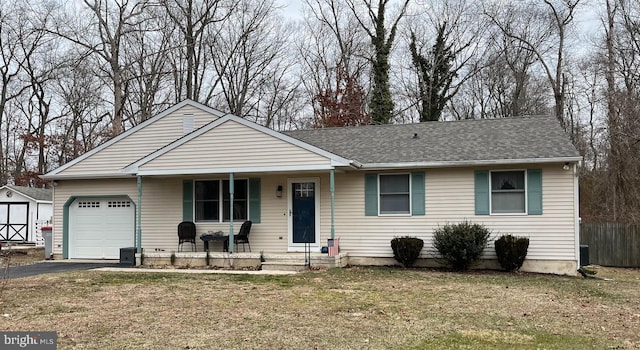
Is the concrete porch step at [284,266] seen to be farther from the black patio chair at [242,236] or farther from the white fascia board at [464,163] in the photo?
the white fascia board at [464,163]

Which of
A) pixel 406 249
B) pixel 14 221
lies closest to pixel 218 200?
Result: pixel 406 249

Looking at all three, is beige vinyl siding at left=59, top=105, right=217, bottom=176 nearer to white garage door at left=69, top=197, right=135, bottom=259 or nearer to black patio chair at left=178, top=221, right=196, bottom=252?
white garage door at left=69, top=197, right=135, bottom=259

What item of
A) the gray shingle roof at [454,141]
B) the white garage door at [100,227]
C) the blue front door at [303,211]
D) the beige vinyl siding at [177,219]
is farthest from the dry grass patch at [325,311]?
the white garage door at [100,227]

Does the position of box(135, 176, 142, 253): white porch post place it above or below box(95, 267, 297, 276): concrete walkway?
above

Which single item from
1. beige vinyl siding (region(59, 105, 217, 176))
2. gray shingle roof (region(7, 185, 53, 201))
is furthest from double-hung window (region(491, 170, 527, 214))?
gray shingle roof (region(7, 185, 53, 201))

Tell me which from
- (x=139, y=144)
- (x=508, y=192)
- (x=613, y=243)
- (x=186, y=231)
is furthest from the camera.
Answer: (x=613, y=243)

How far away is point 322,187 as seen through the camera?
15.1 meters

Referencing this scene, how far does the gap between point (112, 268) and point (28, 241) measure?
1664cm

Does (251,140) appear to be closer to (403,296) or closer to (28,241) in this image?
(403,296)

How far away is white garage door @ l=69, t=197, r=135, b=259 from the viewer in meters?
16.8

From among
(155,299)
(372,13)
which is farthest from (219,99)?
(155,299)

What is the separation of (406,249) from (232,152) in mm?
4966

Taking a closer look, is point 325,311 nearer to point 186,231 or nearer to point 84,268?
point 186,231

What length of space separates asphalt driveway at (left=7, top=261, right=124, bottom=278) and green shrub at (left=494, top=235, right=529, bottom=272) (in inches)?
392
